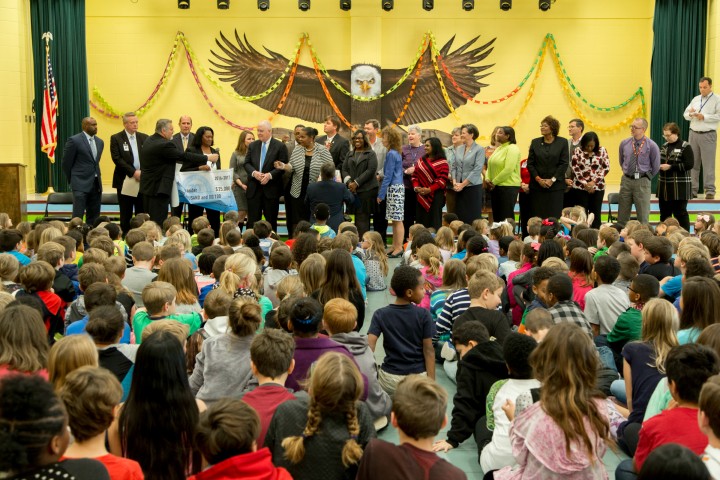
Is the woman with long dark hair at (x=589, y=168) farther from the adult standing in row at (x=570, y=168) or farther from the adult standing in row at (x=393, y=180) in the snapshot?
the adult standing in row at (x=393, y=180)

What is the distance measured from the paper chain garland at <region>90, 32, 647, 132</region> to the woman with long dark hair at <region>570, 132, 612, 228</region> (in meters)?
4.53

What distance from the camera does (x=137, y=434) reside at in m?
3.27

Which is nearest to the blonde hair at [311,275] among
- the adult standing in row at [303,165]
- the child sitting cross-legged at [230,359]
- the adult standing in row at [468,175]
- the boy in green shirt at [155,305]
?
the boy in green shirt at [155,305]

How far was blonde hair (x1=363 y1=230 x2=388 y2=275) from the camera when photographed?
27.2ft

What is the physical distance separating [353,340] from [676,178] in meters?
7.71

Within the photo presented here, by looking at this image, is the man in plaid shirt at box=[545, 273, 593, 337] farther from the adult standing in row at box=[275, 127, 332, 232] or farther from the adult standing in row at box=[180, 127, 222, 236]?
the adult standing in row at box=[180, 127, 222, 236]

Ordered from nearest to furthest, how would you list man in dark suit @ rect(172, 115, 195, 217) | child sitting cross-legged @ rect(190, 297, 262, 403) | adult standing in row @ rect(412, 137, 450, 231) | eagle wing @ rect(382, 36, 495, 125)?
child sitting cross-legged @ rect(190, 297, 262, 403)
adult standing in row @ rect(412, 137, 450, 231)
man in dark suit @ rect(172, 115, 195, 217)
eagle wing @ rect(382, 36, 495, 125)

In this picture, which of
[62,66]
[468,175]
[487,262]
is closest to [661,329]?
[487,262]

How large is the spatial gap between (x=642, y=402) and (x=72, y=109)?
39.8 ft

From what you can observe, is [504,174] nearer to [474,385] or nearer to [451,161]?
[451,161]

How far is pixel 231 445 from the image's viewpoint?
9.27 ft

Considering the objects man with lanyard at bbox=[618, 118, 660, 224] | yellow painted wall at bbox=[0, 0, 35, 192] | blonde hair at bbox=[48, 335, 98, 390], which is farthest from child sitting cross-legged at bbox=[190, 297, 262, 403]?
yellow painted wall at bbox=[0, 0, 35, 192]

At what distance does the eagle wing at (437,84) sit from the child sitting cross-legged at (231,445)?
1249 cm

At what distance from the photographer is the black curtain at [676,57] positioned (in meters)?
14.3
